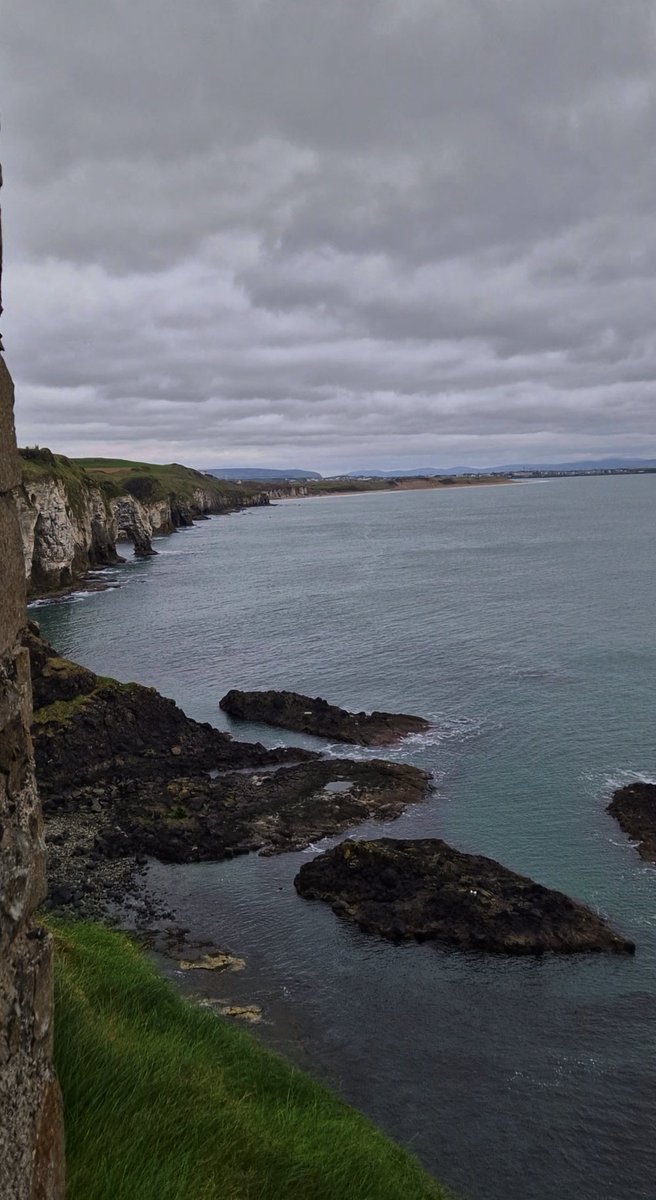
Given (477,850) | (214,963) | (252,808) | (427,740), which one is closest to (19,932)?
(214,963)

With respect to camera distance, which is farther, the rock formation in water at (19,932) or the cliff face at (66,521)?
the cliff face at (66,521)

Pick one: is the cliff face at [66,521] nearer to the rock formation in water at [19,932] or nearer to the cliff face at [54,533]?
the cliff face at [54,533]

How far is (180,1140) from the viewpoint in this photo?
908cm

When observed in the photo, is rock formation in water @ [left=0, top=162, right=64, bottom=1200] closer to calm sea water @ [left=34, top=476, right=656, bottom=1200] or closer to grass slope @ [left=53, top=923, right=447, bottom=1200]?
grass slope @ [left=53, top=923, right=447, bottom=1200]

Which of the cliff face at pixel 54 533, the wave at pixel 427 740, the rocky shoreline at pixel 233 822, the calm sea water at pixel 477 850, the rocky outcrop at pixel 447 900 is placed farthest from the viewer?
the cliff face at pixel 54 533

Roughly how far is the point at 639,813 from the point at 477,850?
6.56 metres

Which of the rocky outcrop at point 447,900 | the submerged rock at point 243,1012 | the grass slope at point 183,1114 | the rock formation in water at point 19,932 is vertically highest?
the rock formation in water at point 19,932

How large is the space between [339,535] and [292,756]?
13261 centimetres

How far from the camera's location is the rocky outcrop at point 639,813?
28.6 m

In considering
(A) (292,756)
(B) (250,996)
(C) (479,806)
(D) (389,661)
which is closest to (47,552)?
(D) (389,661)

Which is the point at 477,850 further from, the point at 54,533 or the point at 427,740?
the point at 54,533

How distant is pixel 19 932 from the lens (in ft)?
20.6

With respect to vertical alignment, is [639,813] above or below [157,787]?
above

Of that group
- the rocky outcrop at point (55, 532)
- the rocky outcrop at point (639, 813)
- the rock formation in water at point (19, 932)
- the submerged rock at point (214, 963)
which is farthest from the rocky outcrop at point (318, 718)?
the rocky outcrop at point (55, 532)
